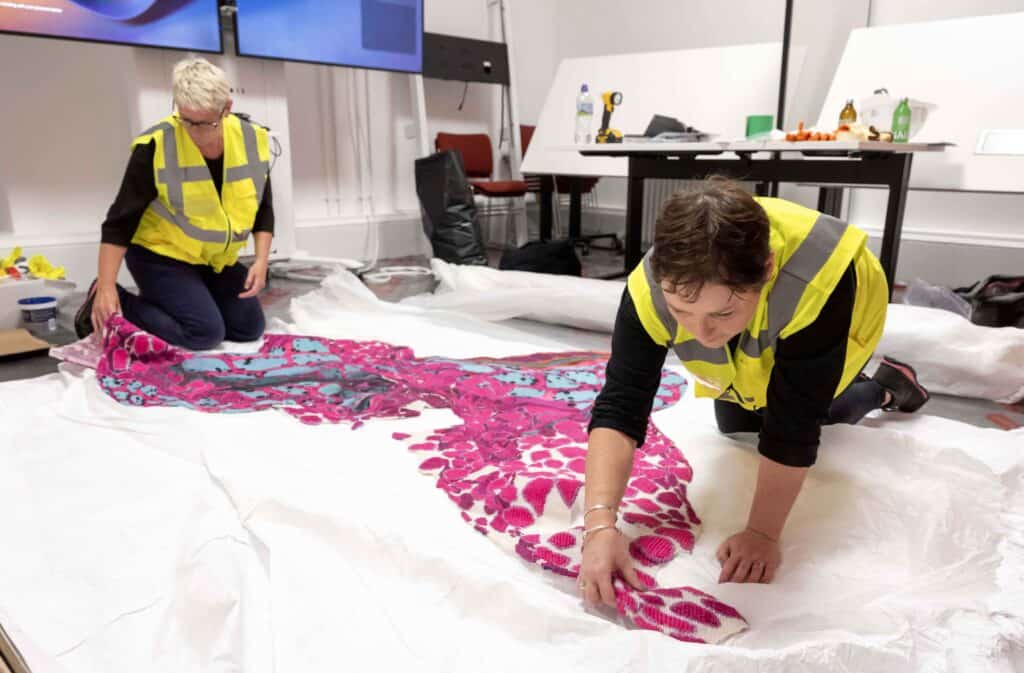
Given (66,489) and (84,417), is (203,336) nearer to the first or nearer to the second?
(84,417)

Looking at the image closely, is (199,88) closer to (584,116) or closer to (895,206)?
(584,116)

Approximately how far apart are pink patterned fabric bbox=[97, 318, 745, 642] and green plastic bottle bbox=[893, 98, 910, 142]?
62.1 inches

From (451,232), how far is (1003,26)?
9.02ft

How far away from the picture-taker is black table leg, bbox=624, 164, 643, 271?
3338 millimetres

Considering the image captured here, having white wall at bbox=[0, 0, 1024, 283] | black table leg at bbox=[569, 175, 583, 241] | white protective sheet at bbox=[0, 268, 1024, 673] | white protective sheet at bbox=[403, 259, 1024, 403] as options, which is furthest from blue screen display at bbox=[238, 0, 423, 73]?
white protective sheet at bbox=[0, 268, 1024, 673]

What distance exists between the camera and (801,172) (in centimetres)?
275

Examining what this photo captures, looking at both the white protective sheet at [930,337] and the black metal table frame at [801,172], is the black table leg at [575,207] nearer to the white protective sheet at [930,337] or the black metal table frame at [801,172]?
the black metal table frame at [801,172]

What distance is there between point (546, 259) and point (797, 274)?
8.14 ft

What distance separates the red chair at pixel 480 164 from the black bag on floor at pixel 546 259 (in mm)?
944

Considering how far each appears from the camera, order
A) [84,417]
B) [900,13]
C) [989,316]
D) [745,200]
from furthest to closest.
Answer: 1. [900,13]
2. [989,316]
3. [84,417]
4. [745,200]

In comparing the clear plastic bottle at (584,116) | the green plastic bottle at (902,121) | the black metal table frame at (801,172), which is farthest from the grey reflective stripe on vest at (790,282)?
the clear plastic bottle at (584,116)

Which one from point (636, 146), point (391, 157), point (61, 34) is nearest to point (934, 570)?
point (636, 146)

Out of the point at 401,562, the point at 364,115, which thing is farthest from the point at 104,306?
the point at 364,115

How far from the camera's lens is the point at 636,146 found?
2.96 metres
